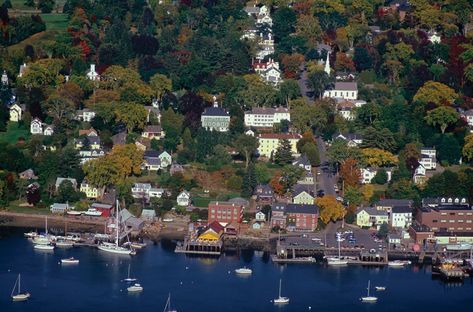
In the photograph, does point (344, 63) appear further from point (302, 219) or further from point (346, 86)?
point (302, 219)

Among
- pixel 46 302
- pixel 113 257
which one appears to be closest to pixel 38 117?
pixel 113 257

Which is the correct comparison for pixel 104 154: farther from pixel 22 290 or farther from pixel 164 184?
pixel 22 290

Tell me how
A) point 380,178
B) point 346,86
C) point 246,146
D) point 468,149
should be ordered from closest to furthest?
point 380,178, point 468,149, point 246,146, point 346,86

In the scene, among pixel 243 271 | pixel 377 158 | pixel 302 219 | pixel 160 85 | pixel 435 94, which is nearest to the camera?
pixel 243 271

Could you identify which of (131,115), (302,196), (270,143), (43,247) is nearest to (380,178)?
(302,196)

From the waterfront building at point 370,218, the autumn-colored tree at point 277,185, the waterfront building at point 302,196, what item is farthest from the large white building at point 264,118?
the waterfront building at point 370,218

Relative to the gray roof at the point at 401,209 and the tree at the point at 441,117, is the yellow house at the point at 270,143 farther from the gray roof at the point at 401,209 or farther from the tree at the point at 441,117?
the gray roof at the point at 401,209

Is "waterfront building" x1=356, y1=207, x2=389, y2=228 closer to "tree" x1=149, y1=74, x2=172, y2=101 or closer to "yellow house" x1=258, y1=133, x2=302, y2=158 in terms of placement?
"yellow house" x1=258, y1=133, x2=302, y2=158
